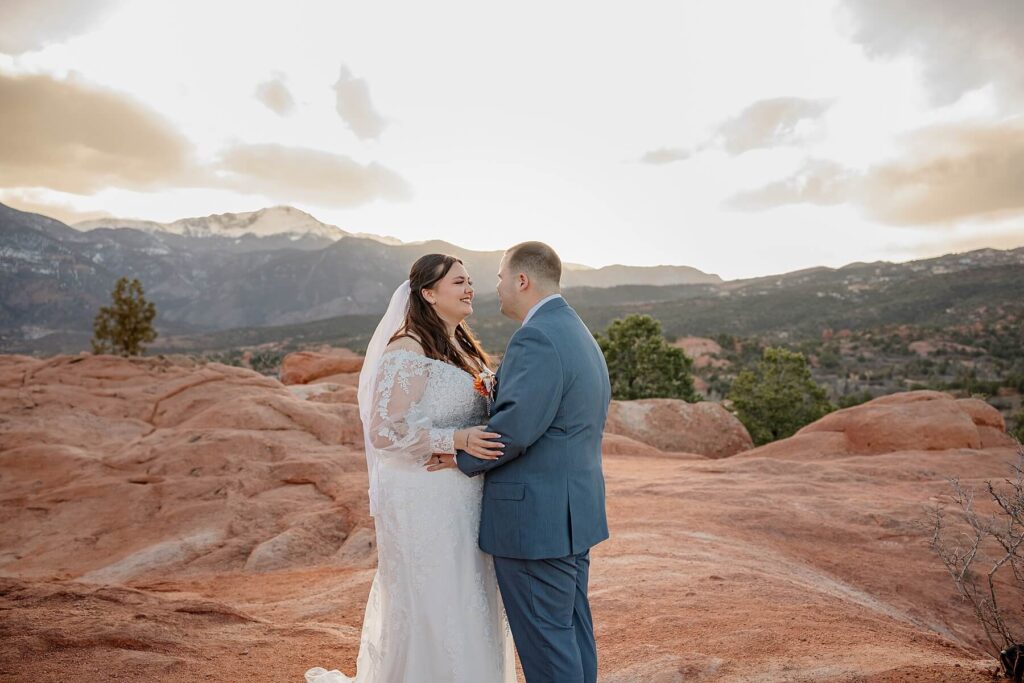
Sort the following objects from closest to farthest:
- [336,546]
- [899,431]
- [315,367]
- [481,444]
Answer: [481,444] < [336,546] < [899,431] < [315,367]

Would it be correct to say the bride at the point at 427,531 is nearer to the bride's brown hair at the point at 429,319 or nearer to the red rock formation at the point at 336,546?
the bride's brown hair at the point at 429,319

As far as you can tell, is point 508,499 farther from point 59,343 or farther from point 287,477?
point 59,343

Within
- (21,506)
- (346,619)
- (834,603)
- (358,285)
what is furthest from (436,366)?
(358,285)

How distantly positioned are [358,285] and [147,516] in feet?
571

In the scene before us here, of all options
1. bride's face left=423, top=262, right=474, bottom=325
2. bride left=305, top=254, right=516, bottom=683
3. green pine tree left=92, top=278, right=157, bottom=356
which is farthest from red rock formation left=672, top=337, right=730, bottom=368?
bride left=305, top=254, right=516, bottom=683

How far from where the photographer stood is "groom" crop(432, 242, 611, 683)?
304 centimetres

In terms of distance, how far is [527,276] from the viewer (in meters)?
3.43

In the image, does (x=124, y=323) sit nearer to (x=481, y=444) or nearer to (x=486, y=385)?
(x=486, y=385)

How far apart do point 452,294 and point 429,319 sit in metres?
0.21

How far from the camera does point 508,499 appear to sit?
10.5 ft

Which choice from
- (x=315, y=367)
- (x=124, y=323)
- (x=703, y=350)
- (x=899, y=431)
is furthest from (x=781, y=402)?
(x=124, y=323)

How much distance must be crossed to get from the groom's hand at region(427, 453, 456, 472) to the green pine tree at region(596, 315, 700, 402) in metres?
23.3

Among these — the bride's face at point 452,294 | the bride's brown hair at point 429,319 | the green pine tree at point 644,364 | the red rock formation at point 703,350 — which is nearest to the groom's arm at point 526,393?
the bride's brown hair at point 429,319

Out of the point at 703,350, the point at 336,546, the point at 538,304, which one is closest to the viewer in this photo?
the point at 538,304
